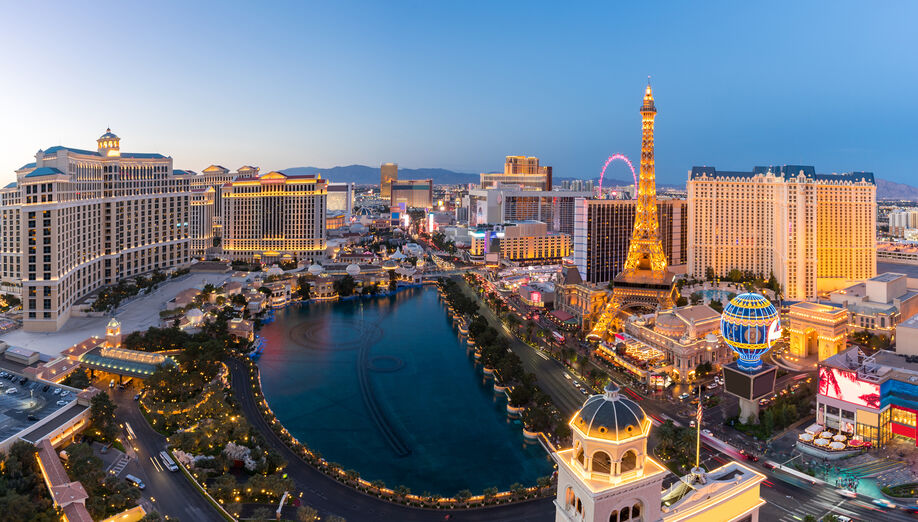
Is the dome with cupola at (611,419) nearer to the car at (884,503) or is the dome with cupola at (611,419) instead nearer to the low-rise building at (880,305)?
the car at (884,503)

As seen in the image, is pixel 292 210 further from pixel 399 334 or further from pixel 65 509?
pixel 65 509

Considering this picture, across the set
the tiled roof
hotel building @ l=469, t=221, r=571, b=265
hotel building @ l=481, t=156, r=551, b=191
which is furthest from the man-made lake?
hotel building @ l=481, t=156, r=551, b=191

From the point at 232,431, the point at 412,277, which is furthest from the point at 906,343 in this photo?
the point at 412,277

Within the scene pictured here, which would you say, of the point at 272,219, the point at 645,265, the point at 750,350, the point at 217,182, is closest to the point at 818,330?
the point at 750,350

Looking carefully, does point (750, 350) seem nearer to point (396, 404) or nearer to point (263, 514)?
point (396, 404)

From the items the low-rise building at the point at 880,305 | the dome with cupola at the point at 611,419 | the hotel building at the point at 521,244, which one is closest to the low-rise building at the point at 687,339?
the low-rise building at the point at 880,305

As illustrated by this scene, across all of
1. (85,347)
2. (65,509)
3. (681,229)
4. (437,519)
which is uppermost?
(681,229)
